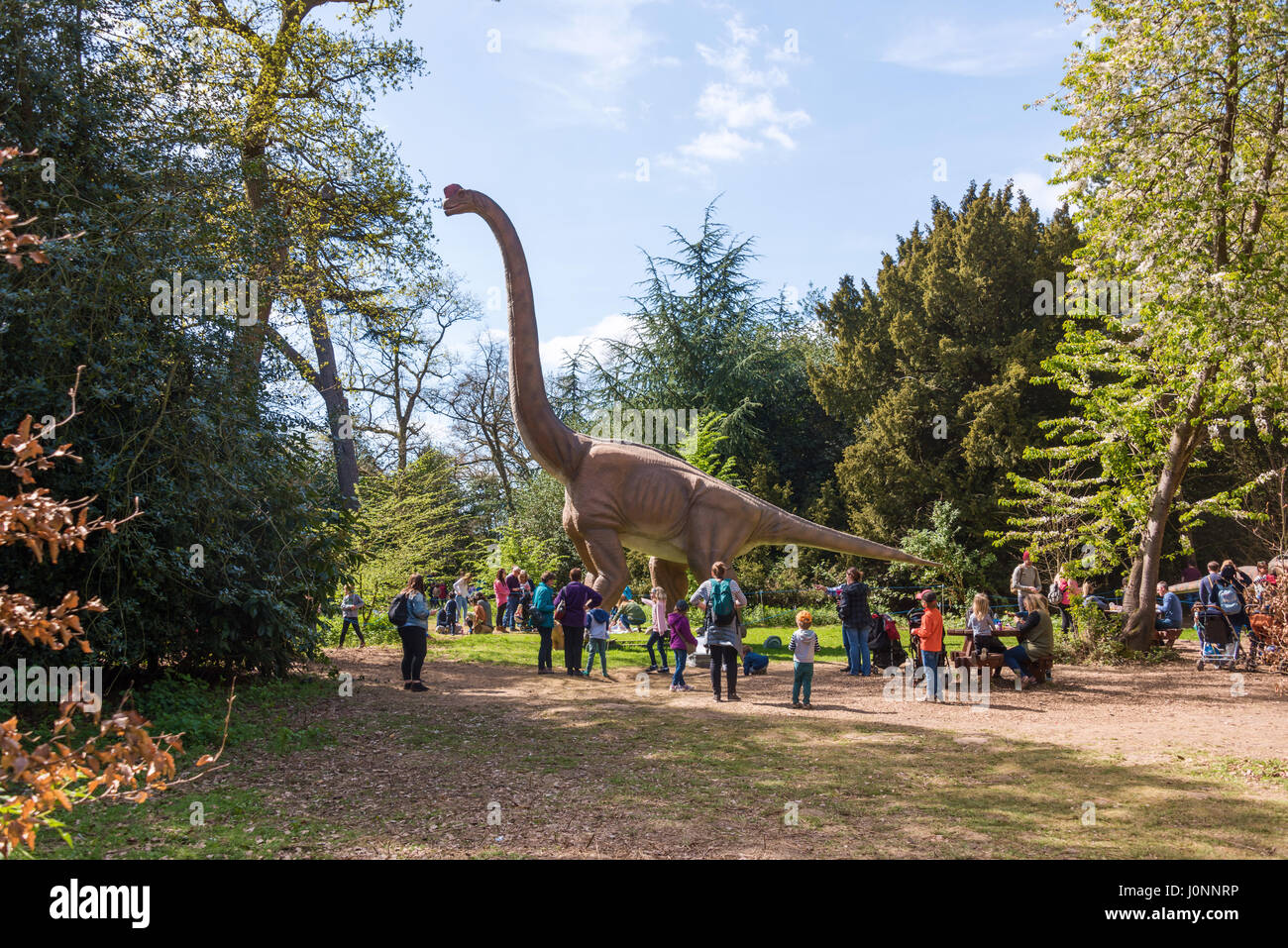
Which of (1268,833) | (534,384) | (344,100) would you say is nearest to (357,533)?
(534,384)

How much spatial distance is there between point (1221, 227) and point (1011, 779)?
413 inches

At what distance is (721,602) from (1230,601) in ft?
29.0

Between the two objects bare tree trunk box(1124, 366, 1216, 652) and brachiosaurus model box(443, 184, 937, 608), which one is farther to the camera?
bare tree trunk box(1124, 366, 1216, 652)

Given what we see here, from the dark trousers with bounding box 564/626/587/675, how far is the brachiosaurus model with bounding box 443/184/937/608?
0.68 metres

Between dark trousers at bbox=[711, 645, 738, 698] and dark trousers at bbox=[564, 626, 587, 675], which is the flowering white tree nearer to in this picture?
dark trousers at bbox=[711, 645, 738, 698]

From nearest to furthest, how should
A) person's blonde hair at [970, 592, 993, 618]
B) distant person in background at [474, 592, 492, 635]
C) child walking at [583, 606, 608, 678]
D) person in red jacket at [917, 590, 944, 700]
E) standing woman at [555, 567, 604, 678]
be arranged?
person in red jacket at [917, 590, 944, 700] → person's blonde hair at [970, 592, 993, 618] → standing woman at [555, 567, 604, 678] → child walking at [583, 606, 608, 678] → distant person in background at [474, 592, 492, 635]

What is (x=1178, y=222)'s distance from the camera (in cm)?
1344

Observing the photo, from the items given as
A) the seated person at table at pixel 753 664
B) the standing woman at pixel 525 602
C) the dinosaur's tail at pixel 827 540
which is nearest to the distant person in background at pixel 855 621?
the dinosaur's tail at pixel 827 540

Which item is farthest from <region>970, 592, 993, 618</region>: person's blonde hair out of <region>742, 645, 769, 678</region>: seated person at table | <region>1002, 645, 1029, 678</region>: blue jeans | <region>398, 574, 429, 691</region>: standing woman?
<region>398, 574, 429, 691</region>: standing woman

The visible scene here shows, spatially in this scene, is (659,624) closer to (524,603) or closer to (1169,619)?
(524,603)

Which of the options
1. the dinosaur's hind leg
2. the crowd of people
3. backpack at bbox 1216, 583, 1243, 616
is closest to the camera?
the crowd of people

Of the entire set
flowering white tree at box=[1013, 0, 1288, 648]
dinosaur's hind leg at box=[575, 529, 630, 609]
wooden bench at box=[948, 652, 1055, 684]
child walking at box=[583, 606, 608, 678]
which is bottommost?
wooden bench at box=[948, 652, 1055, 684]

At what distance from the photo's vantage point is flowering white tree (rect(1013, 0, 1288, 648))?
13.0m

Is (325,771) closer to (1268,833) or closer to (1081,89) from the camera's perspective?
(1268,833)
